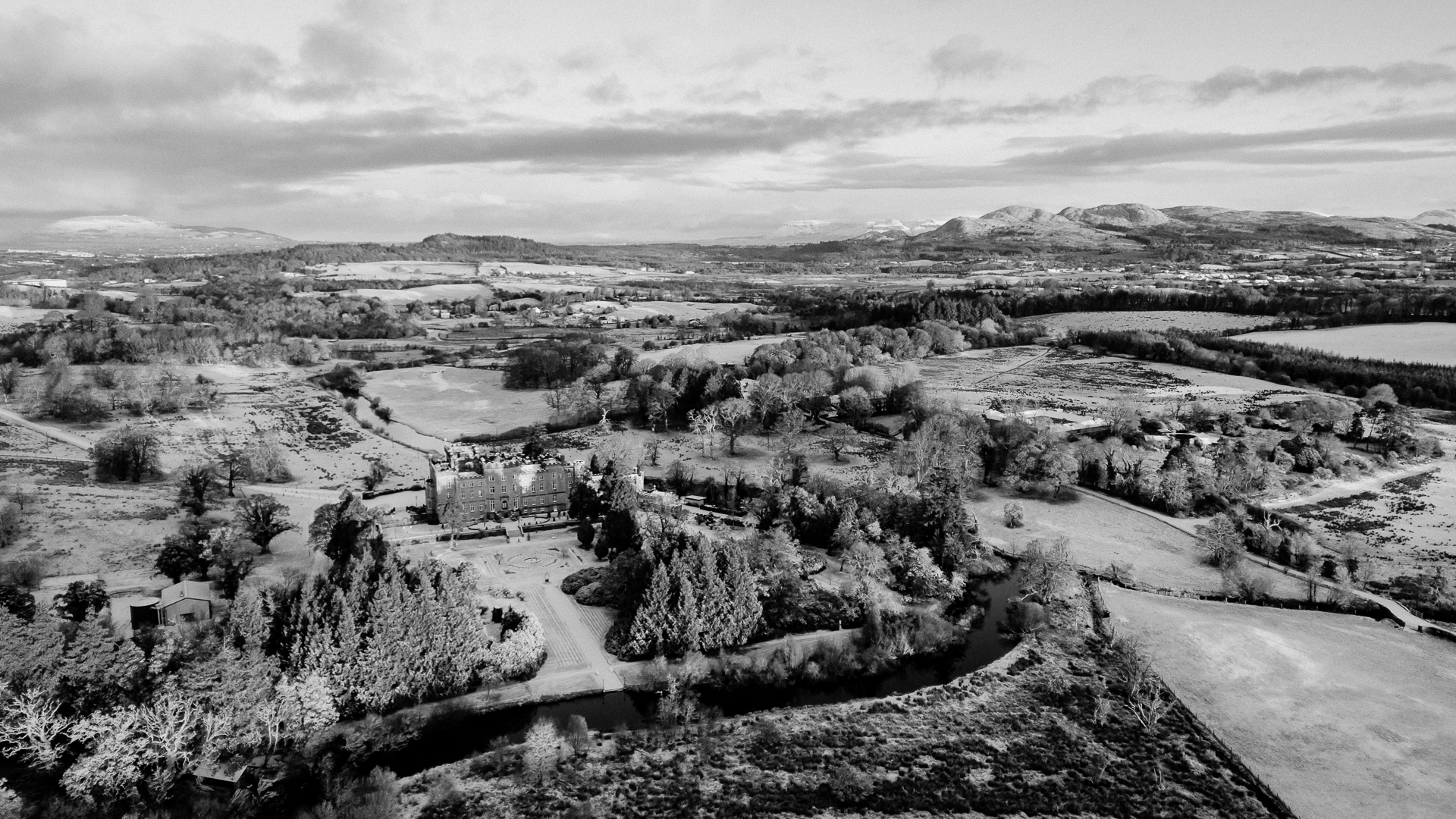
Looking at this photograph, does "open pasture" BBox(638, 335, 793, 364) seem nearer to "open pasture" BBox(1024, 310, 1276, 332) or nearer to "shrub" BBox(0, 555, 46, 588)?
"open pasture" BBox(1024, 310, 1276, 332)

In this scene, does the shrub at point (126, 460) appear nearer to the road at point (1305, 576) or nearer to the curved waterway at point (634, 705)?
the curved waterway at point (634, 705)

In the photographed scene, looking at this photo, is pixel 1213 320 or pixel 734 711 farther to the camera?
pixel 1213 320

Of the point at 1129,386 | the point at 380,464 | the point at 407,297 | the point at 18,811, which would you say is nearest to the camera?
the point at 18,811

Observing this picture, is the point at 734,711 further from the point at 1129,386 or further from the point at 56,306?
the point at 56,306

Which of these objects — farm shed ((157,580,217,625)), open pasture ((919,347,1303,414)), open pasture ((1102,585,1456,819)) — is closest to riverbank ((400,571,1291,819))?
open pasture ((1102,585,1456,819))

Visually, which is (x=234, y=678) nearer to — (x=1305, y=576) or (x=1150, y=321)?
(x=1305, y=576)

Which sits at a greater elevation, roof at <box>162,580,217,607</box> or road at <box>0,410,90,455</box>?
road at <box>0,410,90,455</box>

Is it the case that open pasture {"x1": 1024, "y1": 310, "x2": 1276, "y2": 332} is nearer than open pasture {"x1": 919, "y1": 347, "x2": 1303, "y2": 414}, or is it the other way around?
open pasture {"x1": 919, "y1": 347, "x2": 1303, "y2": 414}

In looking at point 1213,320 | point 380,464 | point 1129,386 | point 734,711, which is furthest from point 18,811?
Result: point 1213,320
